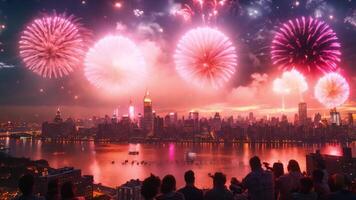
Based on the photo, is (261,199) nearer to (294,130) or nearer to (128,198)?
(128,198)

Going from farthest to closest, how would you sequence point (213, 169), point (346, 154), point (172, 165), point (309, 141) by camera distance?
point (309, 141)
point (172, 165)
point (213, 169)
point (346, 154)

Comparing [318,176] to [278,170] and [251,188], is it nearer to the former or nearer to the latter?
[278,170]

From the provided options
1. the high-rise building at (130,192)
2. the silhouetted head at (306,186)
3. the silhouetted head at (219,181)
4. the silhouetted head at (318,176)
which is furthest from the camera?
the high-rise building at (130,192)

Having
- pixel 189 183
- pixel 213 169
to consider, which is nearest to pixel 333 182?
pixel 189 183

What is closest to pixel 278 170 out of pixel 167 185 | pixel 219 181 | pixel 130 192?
pixel 219 181

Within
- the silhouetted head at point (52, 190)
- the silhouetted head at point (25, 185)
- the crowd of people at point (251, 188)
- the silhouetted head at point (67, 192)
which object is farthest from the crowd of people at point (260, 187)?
the silhouetted head at point (25, 185)

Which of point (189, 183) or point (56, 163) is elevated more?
point (189, 183)

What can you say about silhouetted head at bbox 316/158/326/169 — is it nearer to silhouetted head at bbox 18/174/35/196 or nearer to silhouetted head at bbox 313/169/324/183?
silhouetted head at bbox 313/169/324/183

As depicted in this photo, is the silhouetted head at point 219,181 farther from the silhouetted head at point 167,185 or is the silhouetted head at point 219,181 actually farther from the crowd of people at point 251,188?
the silhouetted head at point 167,185
